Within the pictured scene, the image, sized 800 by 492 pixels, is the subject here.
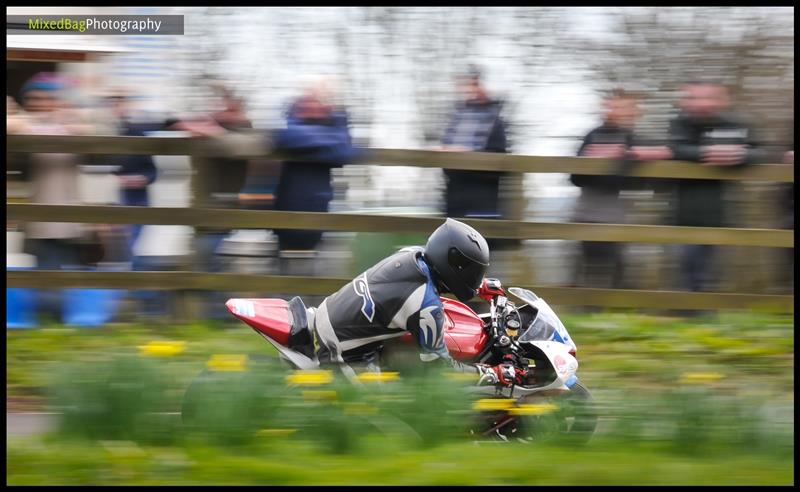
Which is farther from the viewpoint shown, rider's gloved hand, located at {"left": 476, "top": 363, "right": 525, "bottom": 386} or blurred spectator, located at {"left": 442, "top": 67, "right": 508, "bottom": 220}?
blurred spectator, located at {"left": 442, "top": 67, "right": 508, "bottom": 220}

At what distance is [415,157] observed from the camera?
7.87m

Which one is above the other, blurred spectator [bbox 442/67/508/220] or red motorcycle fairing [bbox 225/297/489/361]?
blurred spectator [bbox 442/67/508/220]

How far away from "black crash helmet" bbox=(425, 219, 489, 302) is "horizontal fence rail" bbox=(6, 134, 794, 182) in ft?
6.69

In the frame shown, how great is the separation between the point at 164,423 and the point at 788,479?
3.05m

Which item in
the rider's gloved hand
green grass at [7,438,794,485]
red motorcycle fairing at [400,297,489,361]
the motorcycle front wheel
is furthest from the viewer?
red motorcycle fairing at [400,297,489,361]

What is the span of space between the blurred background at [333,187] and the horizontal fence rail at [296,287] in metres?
0.06

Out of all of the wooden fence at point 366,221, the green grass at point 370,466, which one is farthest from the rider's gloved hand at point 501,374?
the wooden fence at point 366,221

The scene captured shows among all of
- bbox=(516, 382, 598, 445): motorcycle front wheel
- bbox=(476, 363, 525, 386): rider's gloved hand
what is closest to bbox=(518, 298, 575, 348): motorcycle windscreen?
bbox=(476, 363, 525, 386): rider's gloved hand

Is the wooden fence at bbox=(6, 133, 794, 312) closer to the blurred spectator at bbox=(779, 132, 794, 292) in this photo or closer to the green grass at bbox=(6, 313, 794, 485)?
the blurred spectator at bbox=(779, 132, 794, 292)

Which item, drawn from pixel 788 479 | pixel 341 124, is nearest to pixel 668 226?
pixel 341 124

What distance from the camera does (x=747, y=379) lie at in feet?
22.9

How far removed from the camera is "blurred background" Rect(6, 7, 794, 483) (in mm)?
7660

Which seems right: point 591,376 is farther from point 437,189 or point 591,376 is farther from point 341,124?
point 341,124

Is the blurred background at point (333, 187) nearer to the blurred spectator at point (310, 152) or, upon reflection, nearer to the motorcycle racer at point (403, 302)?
the blurred spectator at point (310, 152)
